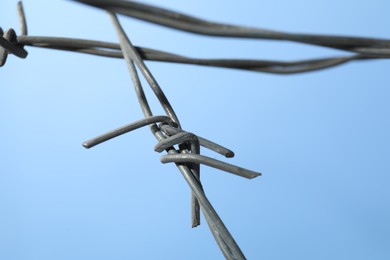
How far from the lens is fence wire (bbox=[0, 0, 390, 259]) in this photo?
6.1 inches

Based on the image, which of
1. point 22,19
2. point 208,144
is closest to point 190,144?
point 208,144

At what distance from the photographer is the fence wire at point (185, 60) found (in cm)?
15

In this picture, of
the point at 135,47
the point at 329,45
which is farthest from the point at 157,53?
the point at 329,45

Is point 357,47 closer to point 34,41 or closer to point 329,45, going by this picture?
point 329,45

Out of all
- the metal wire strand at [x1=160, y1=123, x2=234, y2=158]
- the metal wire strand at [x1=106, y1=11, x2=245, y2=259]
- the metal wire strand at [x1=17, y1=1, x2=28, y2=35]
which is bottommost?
the metal wire strand at [x1=106, y1=11, x2=245, y2=259]

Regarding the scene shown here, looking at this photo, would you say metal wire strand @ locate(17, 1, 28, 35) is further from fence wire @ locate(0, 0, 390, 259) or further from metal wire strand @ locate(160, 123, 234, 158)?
metal wire strand @ locate(160, 123, 234, 158)

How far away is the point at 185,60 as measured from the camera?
234 millimetres

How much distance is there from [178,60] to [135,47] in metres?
0.05

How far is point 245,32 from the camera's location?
0.15m

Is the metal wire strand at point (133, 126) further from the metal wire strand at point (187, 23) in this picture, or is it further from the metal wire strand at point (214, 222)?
the metal wire strand at point (187, 23)

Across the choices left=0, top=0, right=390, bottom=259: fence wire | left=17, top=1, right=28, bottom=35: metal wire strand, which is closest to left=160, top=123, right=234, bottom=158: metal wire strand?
left=0, top=0, right=390, bottom=259: fence wire

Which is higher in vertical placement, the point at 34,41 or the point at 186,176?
the point at 34,41

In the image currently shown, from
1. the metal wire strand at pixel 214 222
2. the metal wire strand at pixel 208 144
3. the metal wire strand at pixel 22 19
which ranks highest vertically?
the metal wire strand at pixel 22 19

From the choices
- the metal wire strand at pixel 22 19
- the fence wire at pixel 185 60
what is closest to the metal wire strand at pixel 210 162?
the fence wire at pixel 185 60
